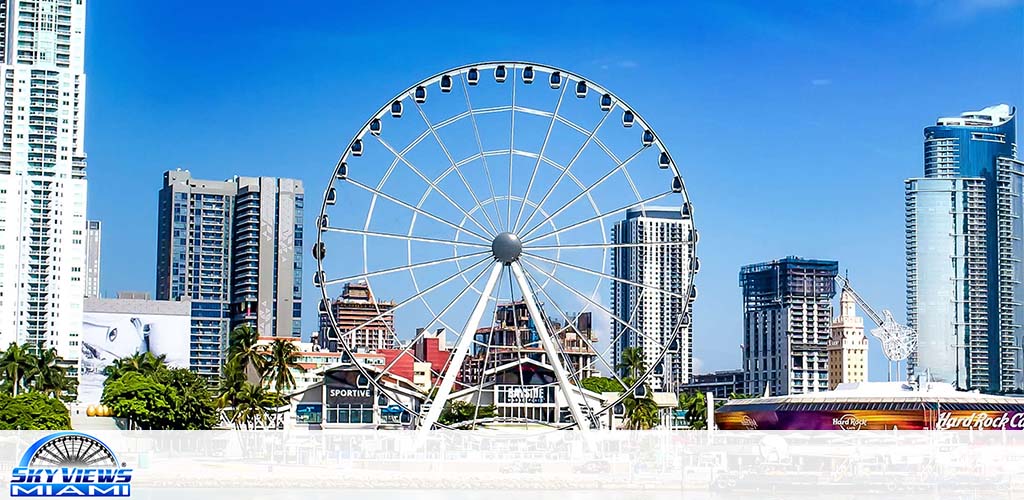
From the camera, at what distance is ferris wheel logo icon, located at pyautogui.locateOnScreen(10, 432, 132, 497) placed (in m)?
46.2

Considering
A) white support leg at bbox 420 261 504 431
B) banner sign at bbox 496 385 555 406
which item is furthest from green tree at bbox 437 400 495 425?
white support leg at bbox 420 261 504 431

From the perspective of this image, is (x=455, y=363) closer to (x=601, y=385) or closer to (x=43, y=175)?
(x=601, y=385)

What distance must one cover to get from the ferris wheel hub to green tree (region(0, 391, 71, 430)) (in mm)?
32746

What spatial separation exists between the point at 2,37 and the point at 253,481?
123m

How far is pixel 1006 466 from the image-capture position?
83.9 meters

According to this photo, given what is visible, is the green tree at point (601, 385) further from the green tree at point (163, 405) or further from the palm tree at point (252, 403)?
the green tree at point (163, 405)

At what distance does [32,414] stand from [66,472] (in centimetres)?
3986

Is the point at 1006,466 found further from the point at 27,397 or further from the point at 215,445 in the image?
the point at 27,397

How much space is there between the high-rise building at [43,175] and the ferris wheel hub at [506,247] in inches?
4349

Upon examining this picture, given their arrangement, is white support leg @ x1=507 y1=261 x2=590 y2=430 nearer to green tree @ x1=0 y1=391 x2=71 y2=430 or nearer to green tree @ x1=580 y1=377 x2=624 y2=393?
green tree @ x1=0 y1=391 x2=71 y2=430

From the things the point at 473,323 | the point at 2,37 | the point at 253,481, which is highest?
the point at 2,37

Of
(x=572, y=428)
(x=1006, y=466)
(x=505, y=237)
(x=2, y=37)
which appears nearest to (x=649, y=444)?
(x=572, y=428)

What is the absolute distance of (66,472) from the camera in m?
46.8

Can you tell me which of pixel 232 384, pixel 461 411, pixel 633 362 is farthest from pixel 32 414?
pixel 633 362
